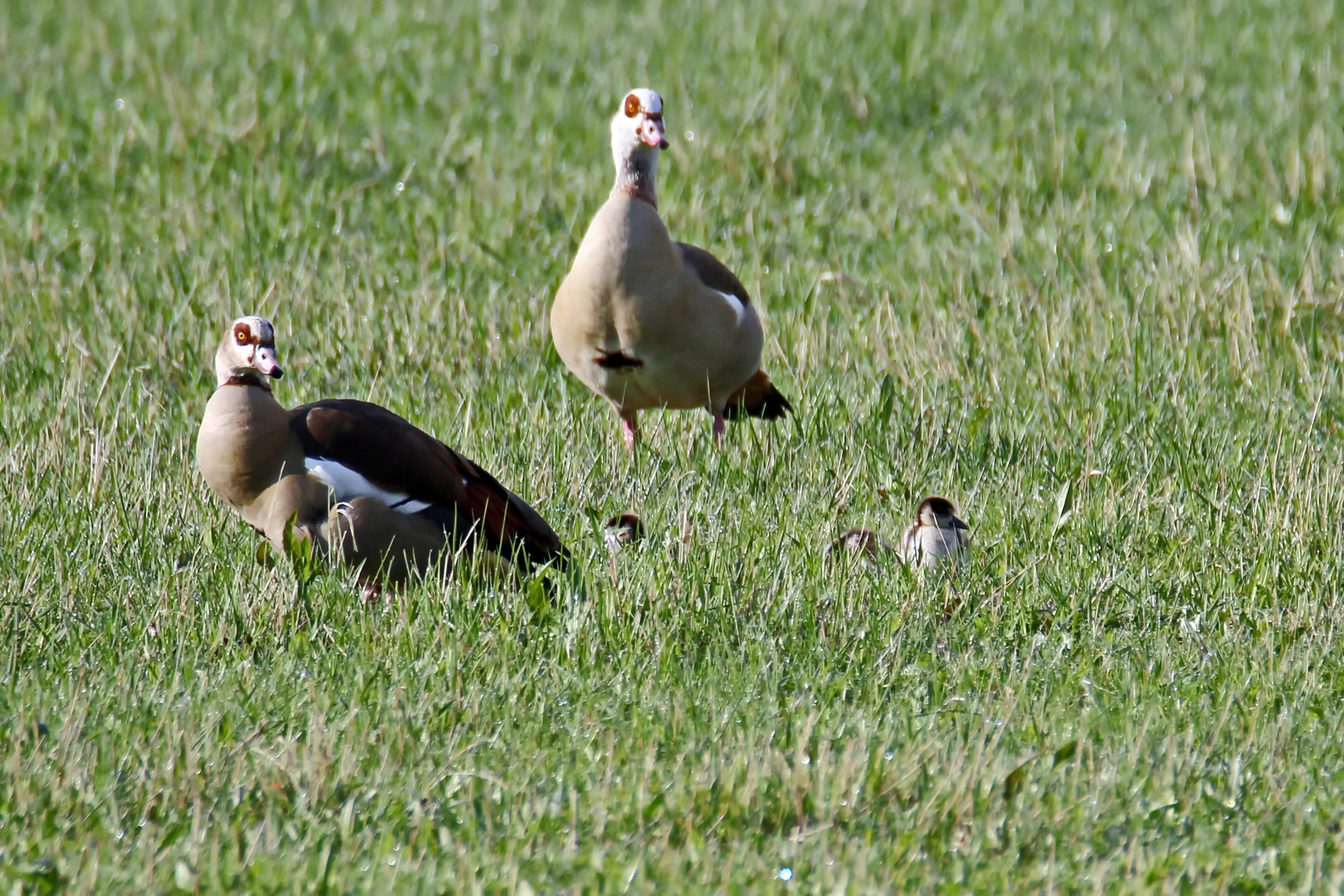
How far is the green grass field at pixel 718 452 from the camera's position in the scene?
357 centimetres

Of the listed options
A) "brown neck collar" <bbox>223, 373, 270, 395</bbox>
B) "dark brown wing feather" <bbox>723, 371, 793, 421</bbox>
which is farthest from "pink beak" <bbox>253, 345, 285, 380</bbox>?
"dark brown wing feather" <bbox>723, 371, 793, 421</bbox>

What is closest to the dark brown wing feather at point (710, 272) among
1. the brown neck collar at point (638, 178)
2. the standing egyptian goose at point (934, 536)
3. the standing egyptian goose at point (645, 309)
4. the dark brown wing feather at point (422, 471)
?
the standing egyptian goose at point (645, 309)

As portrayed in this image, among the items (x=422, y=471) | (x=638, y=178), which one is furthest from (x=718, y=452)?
(x=422, y=471)

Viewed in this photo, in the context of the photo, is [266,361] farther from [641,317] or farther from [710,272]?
[710,272]

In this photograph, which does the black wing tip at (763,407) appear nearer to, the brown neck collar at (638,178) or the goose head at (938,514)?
the brown neck collar at (638,178)

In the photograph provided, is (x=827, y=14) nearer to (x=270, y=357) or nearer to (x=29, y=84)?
(x=29, y=84)

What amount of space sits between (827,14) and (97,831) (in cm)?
1168

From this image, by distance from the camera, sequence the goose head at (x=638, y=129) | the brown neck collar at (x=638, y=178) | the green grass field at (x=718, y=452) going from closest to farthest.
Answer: the green grass field at (x=718, y=452)
the goose head at (x=638, y=129)
the brown neck collar at (x=638, y=178)

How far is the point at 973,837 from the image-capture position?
3.45 metres

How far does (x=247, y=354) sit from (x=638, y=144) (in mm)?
2571

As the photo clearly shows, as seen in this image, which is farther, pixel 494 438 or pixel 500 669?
pixel 494 438

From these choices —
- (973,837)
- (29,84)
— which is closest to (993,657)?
(973,837)

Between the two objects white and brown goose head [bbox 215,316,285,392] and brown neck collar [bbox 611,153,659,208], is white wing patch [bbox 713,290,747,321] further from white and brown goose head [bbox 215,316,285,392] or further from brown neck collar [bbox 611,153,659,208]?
white and brown goose head [bbox 215,316,285,392]

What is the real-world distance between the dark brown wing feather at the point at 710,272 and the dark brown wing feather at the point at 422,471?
2.11m
